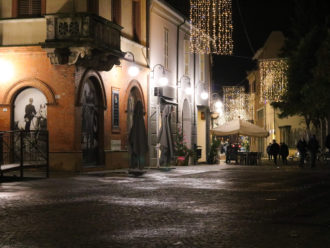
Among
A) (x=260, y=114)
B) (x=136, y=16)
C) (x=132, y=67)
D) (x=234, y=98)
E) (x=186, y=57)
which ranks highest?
(x=136, y=16)

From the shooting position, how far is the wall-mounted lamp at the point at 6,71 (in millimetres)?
22922

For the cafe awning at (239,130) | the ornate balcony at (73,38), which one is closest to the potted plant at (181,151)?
the cafe awning at (239,130)

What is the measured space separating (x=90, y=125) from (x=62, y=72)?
280cm

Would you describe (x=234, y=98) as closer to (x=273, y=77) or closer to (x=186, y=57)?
(x=273, y=77)

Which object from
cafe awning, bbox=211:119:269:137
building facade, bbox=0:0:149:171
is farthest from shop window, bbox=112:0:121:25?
cafe awning, bbox=211:119:269:137

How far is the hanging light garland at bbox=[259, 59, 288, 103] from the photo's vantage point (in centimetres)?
3806

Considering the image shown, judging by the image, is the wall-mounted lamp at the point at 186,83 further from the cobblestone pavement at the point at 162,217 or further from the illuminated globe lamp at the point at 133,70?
the cobblestone pavement at the point at 162,217

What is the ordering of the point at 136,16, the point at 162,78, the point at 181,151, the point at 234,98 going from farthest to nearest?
the point at 234,98 → the point at 181,151 → the point at 136,16 → the point at 162,78

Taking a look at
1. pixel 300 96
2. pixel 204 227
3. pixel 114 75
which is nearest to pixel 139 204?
pixel 204 227

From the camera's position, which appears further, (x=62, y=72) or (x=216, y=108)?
(x=216, y=108)

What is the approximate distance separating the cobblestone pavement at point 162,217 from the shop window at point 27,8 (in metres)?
9.59

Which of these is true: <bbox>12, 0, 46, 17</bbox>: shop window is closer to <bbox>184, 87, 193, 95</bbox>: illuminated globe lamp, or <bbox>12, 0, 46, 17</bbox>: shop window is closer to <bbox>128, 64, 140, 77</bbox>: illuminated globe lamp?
<bbox>128, 64, 140, 77</bbox>: illuminated globe lamp

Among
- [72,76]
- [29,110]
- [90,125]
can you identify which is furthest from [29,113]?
[90,125]

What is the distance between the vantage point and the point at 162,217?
951 centimetres
